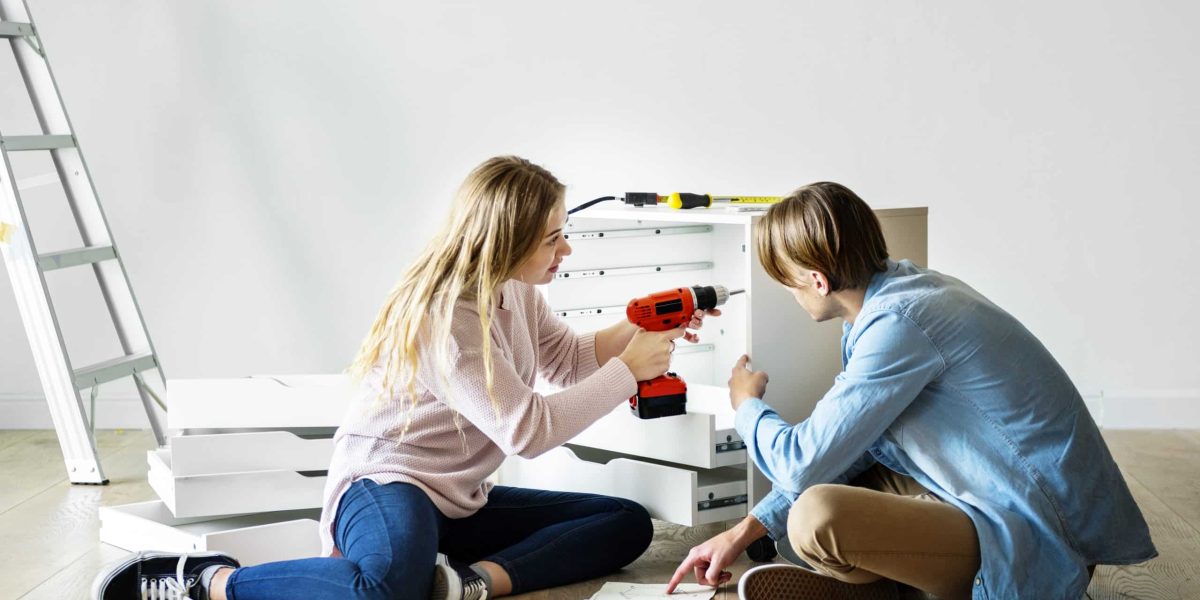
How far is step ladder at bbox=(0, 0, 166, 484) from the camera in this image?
9.30ft

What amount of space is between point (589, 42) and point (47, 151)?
5.32 feet

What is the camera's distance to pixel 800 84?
3072mm

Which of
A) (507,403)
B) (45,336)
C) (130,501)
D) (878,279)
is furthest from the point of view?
(45,336)

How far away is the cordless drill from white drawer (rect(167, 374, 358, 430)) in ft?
2.31

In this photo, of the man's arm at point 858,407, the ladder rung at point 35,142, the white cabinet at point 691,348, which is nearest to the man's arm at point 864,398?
the man's arm at point 858,407

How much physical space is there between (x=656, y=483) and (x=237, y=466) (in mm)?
852

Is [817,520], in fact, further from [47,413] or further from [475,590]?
[47,413]

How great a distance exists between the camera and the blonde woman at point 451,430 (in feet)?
5.69

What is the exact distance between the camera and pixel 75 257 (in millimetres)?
2959

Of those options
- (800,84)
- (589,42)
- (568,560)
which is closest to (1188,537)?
(568,560)

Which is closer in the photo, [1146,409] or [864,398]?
[864,398]

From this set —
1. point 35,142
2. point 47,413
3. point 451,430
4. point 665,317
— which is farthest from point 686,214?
point 47,413

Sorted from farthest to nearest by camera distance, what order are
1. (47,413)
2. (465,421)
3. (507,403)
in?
(47,413) → (465,421) → (507,403)

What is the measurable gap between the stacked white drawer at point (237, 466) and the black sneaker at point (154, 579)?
0.83 feet
